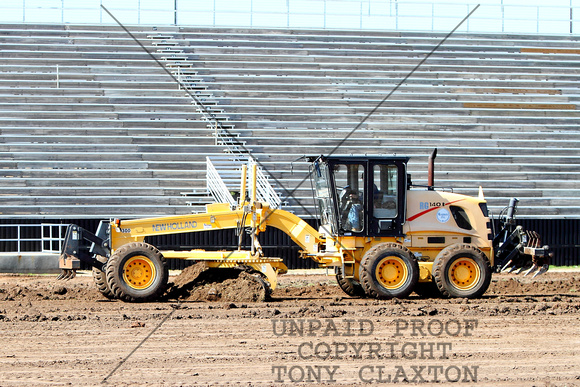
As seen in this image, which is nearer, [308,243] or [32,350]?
[32,350]

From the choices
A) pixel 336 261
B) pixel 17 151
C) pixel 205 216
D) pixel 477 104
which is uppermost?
pixel 477 104

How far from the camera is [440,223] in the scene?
11656 millimetres

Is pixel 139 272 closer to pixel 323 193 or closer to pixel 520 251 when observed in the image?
pixel 323 193

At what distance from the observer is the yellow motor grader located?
1091 centimetres

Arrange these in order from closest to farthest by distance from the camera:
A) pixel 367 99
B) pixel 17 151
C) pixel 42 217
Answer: pixel 42 217 < pixel 17 151 < pixel 367 99

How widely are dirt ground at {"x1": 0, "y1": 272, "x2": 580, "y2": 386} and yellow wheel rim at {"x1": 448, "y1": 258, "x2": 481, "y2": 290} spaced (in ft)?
1.13

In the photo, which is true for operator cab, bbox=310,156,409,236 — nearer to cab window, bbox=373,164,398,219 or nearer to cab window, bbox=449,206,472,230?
cab window, bbox=373,164,398,219

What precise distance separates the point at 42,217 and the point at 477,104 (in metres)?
15.1

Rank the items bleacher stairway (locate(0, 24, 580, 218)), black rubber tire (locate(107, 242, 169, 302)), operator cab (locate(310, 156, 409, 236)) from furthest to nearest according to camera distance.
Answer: bleacher stairway (locate(0, 24, 580, 218)), operator cab (locate(310, 156, 409, 236)), black rubber tire (locate(107, 242, 169, 302))

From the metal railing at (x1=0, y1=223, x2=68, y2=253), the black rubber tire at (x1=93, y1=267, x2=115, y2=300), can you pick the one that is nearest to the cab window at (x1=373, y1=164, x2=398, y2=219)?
the black rubber tire at (x1=93, y1=267, x2=115, y2=300)

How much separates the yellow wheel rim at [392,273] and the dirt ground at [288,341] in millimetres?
335

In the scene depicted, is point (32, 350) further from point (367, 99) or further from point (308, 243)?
point (367, 99)

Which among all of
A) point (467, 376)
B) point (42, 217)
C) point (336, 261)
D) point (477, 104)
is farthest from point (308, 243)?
point (477, 104)

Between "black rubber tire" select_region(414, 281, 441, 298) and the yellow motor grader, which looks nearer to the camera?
the yellow motor grader
